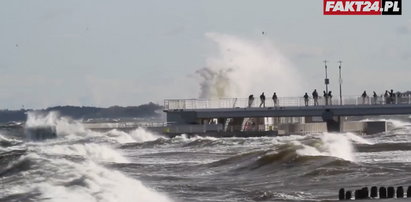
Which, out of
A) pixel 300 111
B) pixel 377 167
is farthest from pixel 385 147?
pixel 300 111

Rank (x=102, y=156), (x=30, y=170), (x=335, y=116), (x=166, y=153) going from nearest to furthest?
(x=30, y=170) → (x=102, y=156) → (x=166, y=153) → (x=335, y=116)

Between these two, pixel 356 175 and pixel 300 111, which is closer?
pixel 356 175

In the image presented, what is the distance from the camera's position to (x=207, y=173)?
5384 cm

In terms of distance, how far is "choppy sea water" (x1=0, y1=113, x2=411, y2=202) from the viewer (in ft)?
118

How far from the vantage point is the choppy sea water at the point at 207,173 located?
36.0 meters

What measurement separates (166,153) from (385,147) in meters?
15.2

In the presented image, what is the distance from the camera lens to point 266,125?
107m

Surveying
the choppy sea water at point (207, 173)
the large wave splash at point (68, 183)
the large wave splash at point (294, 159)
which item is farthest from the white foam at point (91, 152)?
the large wave splash at point (68, 183)

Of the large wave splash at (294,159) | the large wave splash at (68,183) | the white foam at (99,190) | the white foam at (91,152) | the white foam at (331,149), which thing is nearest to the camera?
the white foam at (99,190)

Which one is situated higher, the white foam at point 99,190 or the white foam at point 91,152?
the white foam at point 91,152

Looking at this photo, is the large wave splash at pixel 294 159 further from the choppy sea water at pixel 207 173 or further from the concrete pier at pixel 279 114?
the concrete pier at pixel 279 114

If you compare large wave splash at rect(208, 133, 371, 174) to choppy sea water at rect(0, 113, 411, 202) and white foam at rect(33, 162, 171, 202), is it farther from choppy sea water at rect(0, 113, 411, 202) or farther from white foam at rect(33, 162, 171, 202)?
white foam at rect(33, 162, 171, 202)

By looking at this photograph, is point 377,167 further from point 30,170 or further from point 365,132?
point 365,132

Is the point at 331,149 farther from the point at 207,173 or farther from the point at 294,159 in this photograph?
the point at 207,173
